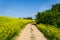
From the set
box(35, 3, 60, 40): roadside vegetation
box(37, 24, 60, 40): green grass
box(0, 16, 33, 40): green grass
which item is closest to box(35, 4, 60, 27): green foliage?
box(35, 3, 60, 40): roadside vegetation

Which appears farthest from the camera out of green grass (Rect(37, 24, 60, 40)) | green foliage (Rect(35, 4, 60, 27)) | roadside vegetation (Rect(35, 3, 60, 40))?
green foliage (Rect(35, 4, 60, 27))

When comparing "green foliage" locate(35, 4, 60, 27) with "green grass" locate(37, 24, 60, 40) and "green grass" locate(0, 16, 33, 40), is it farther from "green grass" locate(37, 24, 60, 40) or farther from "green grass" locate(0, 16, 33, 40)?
"green grass" locate(37, 24, 60, 40)

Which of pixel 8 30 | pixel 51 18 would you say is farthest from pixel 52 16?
pixel 8 30

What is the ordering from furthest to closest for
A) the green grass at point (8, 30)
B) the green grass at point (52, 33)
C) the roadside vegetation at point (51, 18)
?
the roadside vegetation at point (51, 18)
the green grass at point (52, 33)
the green grass at point (8, 30)

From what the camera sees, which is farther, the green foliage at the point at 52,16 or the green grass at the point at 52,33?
the green foliage at the point at 52,16

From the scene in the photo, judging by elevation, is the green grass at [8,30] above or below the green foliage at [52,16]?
above

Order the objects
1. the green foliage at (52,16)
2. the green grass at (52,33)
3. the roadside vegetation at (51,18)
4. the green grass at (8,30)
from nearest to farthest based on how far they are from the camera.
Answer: the green grass at (8,30)
the green grass at (52,33)
the roadside vegetation at (51,18)
the green foliage at (52,16)

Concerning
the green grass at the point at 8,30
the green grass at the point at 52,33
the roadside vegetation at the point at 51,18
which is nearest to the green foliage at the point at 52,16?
the roadside vegetation at the point at 51,18

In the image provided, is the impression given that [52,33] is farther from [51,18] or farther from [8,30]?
[51,18]

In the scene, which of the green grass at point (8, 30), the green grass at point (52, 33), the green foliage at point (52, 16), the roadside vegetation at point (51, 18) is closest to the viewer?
the green grass at point (8, 30)

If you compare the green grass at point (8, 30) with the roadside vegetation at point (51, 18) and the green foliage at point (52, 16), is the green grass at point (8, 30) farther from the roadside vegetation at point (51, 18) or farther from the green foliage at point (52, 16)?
the green foliage at point (52, 16)

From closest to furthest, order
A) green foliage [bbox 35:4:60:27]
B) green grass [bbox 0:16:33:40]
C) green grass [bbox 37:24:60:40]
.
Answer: green grass [bbox 0:16:33:40] < green grass [bbox 37:24:60:40] < green foliage [bbox 35:4:60:27]

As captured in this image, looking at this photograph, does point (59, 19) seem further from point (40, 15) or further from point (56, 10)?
point (40, 15)

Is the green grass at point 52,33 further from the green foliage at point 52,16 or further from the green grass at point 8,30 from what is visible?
the green foliage at point 52,16
